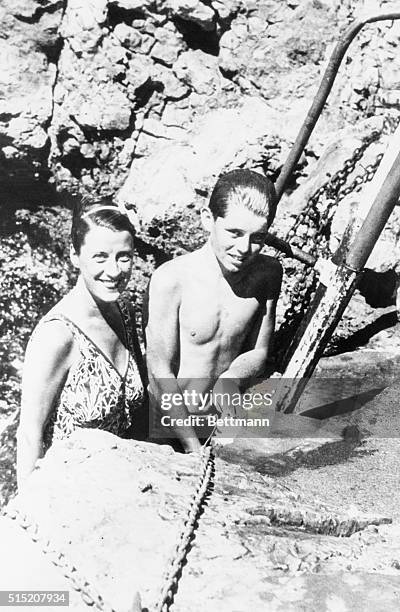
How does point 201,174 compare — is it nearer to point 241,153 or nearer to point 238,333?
point 241,153

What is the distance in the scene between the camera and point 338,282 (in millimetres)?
2689

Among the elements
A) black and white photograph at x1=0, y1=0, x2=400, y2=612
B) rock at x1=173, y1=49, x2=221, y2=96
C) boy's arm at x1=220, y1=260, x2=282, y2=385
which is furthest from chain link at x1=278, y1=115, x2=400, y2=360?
rock at x1=173, y1=49, x2=221, y2=96

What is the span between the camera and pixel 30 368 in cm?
196

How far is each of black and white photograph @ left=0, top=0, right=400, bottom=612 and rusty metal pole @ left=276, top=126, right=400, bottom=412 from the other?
0.04 feet

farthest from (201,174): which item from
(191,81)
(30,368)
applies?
(30,368)

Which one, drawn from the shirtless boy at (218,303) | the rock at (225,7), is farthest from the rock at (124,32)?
the shirtless boy at (218,303)

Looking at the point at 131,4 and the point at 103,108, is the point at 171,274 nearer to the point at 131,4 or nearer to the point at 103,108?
the point at 103,108

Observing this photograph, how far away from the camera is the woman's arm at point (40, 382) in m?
1.95

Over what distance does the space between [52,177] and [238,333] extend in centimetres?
284

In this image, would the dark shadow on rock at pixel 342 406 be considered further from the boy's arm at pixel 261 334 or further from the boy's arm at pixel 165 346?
the boy's arm at pixel 165 346

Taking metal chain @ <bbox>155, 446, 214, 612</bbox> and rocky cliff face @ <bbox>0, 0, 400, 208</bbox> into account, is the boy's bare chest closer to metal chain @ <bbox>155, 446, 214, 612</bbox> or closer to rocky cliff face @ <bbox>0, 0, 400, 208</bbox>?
metal chain @ <bbox>155, 446, 214, 612</bbox>

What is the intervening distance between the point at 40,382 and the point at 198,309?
770mm

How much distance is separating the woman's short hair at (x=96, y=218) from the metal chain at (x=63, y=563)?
87 centimetres

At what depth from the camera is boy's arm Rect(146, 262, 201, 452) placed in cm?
245
